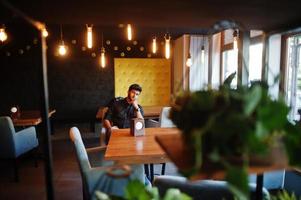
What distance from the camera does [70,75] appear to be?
6.69 metres

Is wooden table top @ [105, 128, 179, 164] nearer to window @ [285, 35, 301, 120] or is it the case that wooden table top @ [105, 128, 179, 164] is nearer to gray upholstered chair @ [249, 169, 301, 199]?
gray upholstered chair @ [249, 169, 301, 199]

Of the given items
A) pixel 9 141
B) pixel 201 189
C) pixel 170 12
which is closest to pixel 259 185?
pixel 201 189

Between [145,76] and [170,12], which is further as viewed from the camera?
[145,76]

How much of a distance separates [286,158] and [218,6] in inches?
18.7

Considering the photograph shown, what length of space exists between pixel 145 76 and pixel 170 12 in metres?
6.02

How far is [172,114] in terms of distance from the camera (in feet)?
2.62

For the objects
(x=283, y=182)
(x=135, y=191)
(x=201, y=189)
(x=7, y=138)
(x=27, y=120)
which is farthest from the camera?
(x=27, y=120)

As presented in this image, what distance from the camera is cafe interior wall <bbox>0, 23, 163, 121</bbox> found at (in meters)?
6.39

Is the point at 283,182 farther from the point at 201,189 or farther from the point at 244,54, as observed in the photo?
the point at 244,54

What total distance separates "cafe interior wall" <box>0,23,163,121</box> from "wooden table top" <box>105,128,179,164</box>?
4147 millimetres

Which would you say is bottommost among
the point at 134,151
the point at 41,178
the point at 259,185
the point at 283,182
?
the point at 41,178

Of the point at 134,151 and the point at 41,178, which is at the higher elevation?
the point at 134,151

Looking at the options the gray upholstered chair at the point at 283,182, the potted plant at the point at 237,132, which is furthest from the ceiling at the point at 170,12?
the gray upholstered chair at the point at 283,182

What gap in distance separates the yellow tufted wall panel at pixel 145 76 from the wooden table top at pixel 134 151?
4.19 metres
